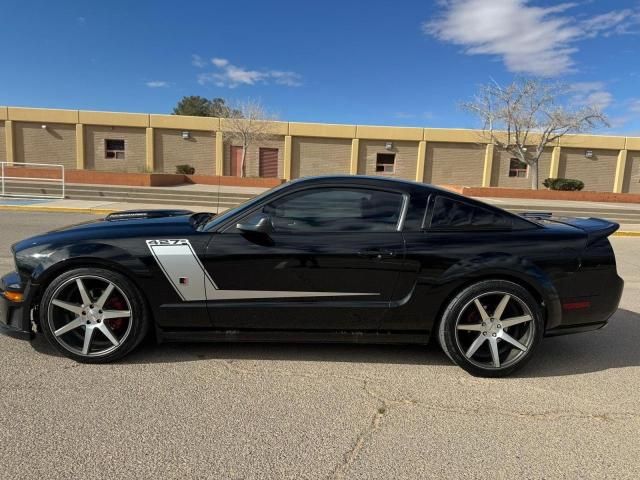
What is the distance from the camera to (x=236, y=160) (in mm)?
30625

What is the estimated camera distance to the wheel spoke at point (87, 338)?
3.28m

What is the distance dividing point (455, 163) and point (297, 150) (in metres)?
10.9

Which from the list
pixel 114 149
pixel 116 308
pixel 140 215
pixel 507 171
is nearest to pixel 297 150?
pixel 114 149

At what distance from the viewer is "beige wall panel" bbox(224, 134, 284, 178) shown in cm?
3031

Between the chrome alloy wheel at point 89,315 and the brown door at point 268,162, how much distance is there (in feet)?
91.0

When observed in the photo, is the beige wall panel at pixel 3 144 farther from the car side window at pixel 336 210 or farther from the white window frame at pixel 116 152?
the car side window at pixel 336 210

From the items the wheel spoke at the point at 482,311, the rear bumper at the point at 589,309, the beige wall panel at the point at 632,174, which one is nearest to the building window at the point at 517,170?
the beige wall panel at the point at 632,174

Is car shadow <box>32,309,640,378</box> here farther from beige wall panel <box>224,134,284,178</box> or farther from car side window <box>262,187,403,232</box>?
beige wall panel <box>224,134,284,178</box>

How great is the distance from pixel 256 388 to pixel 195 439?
25.3 inches

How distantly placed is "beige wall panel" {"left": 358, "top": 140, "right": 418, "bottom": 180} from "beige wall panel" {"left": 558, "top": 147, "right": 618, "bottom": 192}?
995 cm

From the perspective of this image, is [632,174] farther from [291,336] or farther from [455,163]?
[291,336]

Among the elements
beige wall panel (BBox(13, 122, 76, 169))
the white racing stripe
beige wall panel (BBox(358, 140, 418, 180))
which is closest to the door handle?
the white racing stripe

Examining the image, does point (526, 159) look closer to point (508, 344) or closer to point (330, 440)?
point (508, 344)

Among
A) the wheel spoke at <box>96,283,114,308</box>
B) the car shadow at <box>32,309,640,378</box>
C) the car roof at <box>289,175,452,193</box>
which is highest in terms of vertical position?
the car roof at <box>289,175,452,193</box>
